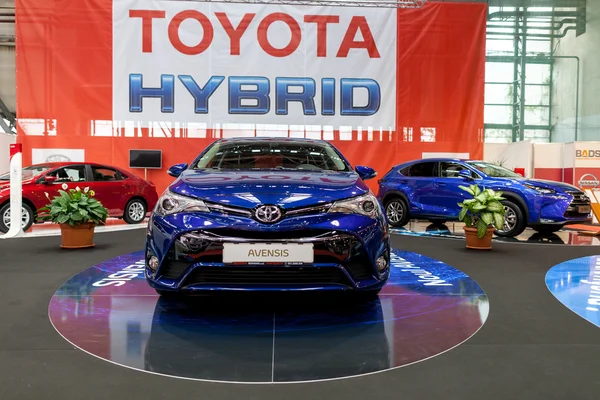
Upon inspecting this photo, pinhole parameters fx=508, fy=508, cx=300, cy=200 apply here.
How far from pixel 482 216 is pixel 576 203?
2.12 m

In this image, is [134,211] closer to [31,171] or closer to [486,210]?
[31,171]

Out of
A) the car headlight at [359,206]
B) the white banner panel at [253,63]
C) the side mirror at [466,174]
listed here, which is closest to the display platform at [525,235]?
the side mirror at [466,174]

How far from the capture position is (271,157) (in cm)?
400

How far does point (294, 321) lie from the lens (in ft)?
10.1

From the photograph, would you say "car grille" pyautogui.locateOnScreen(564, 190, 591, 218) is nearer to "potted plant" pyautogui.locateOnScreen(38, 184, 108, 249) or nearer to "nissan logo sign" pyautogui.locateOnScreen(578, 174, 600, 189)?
"nissan logo sign" pyautogui.locateOnScreen(578, 174, 600, 189)

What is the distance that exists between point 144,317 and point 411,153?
33.7 ft

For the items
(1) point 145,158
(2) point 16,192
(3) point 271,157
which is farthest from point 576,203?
(1) point 145,158

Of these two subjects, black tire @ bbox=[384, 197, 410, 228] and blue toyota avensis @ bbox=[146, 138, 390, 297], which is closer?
blue toyota avensis @ bbox=[146, 138, 390, 297]

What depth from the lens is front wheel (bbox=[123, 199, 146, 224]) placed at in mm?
9203

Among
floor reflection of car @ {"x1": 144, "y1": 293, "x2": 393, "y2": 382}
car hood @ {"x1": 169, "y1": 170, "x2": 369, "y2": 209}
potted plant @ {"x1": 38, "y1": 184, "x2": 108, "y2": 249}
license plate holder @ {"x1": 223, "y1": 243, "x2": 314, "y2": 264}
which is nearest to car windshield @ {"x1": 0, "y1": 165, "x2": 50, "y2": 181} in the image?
potted plant @ {"x1": 38, "y1": 184, "x2": 108, "y2": 249}

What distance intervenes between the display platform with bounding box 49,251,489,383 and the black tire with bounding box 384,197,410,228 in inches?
184

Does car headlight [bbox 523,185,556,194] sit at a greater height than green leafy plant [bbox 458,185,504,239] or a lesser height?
greater

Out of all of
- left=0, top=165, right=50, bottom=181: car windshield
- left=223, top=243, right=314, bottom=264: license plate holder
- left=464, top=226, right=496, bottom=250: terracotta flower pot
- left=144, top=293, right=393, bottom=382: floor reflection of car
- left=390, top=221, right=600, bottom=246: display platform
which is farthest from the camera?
left=0, top=165, right=50, bottom=181: car windshield

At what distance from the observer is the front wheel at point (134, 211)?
9203mm
